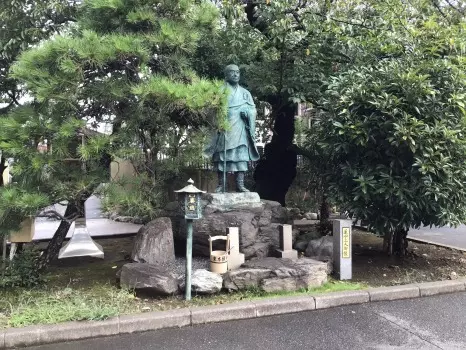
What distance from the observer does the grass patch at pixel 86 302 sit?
373 cm

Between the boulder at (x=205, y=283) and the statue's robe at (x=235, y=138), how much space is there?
1844 mm

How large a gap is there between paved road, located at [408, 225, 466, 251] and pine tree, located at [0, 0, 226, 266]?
5.95 meters

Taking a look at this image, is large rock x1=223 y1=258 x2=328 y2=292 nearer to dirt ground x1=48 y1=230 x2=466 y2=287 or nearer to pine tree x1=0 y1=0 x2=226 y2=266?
dirt ground x1=48 y1=230 x2=466 y2=287

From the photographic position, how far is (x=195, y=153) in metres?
5.37

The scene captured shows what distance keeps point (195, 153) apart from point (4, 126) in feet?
7.42

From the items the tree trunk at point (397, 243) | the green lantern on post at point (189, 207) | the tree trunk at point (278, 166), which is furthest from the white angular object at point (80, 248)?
the tree trunk at point (397, 243)

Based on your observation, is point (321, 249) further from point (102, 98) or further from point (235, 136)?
point (102, 98)

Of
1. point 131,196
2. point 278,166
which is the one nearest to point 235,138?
point 131,196

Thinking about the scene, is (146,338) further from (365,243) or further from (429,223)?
(365,243)

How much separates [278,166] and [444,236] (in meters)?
4.01

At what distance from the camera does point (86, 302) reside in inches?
163

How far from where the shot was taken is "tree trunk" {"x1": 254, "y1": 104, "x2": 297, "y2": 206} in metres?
8.96

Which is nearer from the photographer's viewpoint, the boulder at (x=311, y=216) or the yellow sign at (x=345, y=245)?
the yellow sign at (x=345, y=245)

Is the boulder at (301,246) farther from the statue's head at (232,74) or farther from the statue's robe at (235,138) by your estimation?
the statue's head at (232,74)
